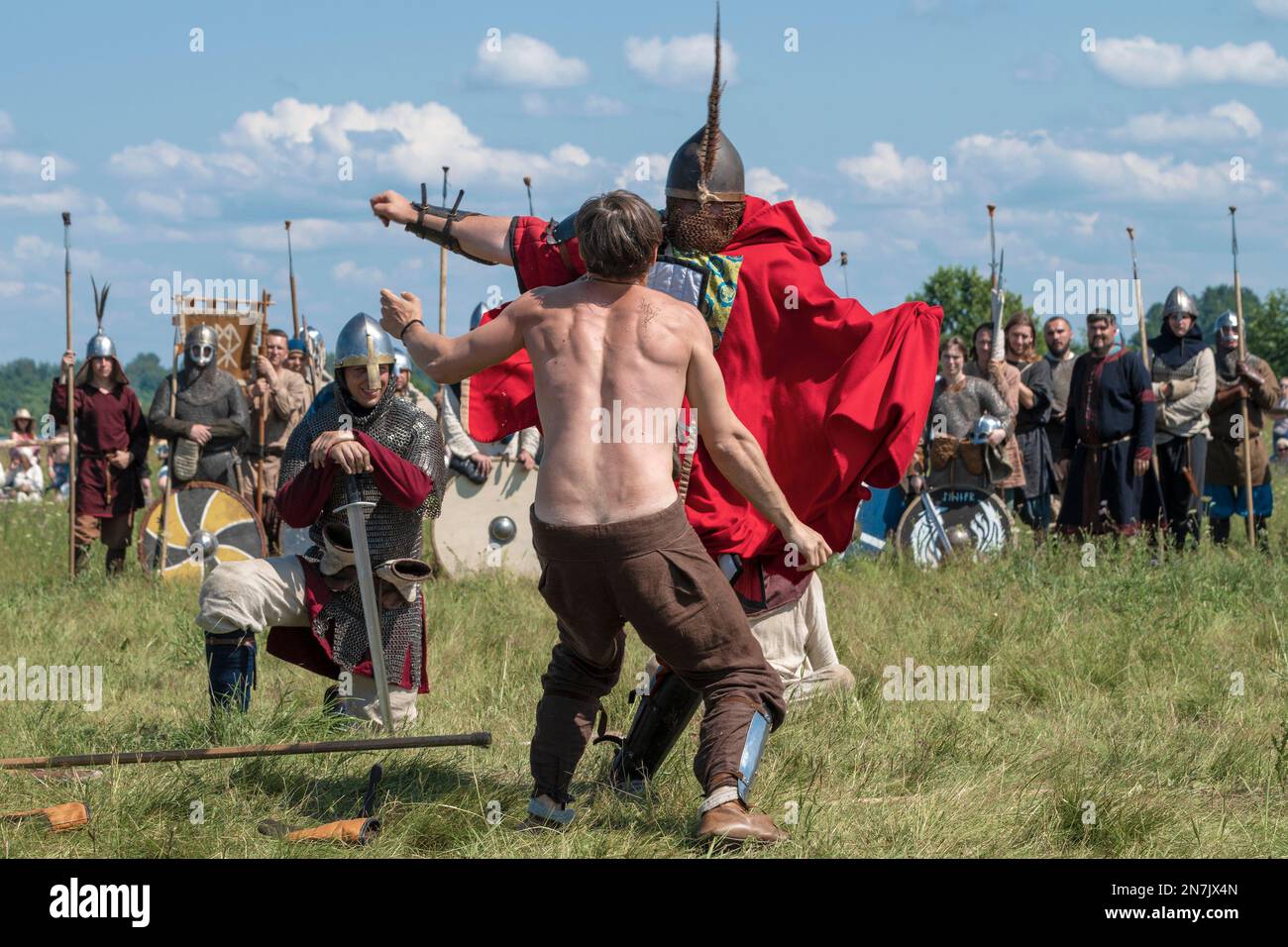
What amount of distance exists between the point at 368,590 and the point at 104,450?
16.7 ft

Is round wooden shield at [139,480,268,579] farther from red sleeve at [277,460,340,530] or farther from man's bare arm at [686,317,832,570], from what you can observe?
man's bare arm at [686,317,832,570]

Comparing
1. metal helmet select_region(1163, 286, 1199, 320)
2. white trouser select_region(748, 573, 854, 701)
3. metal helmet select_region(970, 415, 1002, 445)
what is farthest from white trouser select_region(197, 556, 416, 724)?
metal helmet select_region(1163, 286, 1199, 320)

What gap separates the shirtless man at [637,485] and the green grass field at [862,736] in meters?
0.37

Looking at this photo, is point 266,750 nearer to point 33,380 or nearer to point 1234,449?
point 1234,449

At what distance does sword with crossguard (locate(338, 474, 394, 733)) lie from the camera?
498 cm

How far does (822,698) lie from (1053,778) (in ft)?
3.43

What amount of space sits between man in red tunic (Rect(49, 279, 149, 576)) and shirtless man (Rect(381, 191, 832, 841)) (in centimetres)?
625

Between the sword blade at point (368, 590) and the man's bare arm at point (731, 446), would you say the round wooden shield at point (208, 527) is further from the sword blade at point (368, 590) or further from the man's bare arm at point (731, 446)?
the man's bare arm at point (731, 446)

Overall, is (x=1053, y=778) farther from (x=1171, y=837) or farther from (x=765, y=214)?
(x=765, y=214)

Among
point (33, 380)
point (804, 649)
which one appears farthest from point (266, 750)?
point (33, 380)

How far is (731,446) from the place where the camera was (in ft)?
→ 12.4

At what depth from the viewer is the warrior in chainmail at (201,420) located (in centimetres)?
938

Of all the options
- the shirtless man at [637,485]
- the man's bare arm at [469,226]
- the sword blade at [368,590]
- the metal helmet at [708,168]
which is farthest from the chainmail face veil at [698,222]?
the sword blade at [368,590]

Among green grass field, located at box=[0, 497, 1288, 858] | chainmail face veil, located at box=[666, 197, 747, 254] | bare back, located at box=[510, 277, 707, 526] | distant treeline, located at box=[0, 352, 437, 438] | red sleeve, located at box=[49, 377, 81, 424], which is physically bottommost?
green grass field, located at box=[0, 497, 1288, 858]
